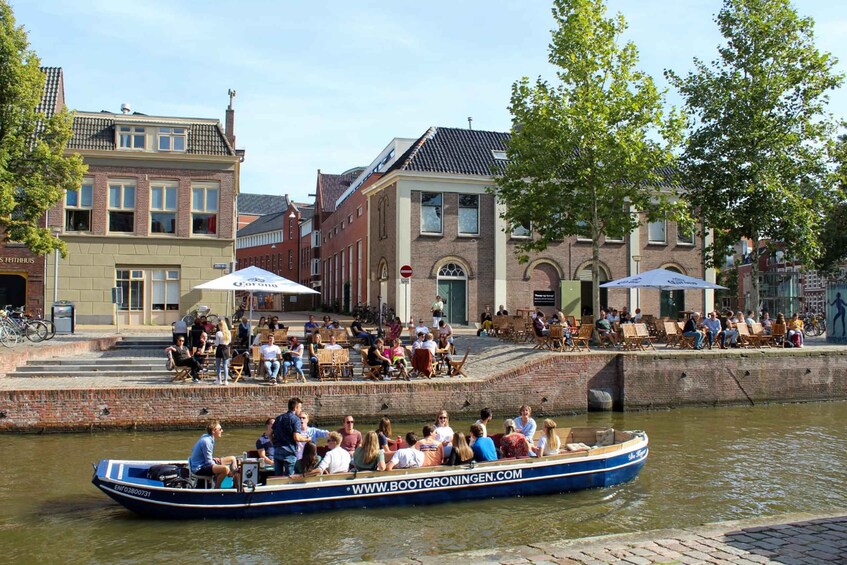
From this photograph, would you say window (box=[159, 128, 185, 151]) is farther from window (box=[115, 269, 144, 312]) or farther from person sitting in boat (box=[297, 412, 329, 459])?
person sitting in boat (box=[297, 412, 329, 459])

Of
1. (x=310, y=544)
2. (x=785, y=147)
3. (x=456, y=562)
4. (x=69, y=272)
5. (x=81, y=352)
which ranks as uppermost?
(x=785, y=147)

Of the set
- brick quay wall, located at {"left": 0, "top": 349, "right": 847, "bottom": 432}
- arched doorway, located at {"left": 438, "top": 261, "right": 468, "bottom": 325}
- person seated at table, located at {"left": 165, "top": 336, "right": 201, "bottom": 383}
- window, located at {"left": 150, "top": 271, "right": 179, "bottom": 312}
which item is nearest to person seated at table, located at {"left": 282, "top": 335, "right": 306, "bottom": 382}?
brick quay wall, located at {"left": 0, "top": 349, "right": 847, "bottom": 432}

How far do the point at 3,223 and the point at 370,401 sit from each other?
11944 millimetres

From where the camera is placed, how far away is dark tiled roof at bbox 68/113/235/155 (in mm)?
29203

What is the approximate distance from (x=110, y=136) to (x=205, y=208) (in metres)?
4.65

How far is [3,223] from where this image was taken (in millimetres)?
21031

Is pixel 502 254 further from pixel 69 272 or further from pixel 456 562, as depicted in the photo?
pixel 456 562

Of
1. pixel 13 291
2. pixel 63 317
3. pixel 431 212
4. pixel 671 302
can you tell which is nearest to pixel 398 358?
pixel 63 317

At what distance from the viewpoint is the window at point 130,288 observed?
95.7ft

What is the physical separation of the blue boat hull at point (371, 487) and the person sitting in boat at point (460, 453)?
0.15 meters

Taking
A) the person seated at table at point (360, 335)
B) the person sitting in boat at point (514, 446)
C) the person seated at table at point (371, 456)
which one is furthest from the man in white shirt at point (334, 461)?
the person seated at table at point (360, 335)

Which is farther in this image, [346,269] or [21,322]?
[346,269]

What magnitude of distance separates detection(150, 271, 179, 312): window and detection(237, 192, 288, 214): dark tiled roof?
66.3 meters

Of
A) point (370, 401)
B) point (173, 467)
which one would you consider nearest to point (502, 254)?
point (370, 401)
